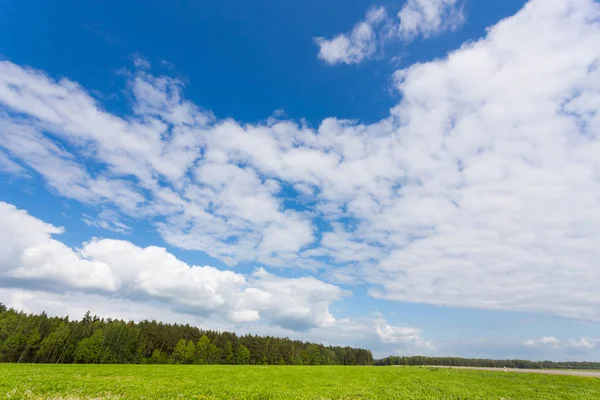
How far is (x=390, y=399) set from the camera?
2894cm

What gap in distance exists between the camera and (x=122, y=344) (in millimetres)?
118062

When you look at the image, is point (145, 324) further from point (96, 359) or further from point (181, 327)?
point (96, 359)

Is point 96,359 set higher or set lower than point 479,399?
lower

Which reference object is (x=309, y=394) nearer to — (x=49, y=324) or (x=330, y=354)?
(x=49, y=324)

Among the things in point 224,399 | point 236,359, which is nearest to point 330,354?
point 236,359

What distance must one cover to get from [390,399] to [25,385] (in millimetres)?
33654

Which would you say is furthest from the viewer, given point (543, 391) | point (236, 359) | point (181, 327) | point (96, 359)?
point (181, 327)

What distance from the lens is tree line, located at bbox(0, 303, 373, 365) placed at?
99688 millimetres

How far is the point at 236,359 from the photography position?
137m

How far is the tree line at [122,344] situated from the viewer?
327 ft

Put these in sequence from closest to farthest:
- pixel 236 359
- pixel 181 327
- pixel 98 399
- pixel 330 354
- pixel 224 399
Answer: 1. pixel 98 399
2. pixel 224 399
3. pixel 236 359
4. pixel 181 327
5. pixel 330 354

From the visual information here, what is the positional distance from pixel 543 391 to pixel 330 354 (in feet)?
551

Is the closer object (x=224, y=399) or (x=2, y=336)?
(x=224, y=399)

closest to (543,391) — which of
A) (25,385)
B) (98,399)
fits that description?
(98,399)
